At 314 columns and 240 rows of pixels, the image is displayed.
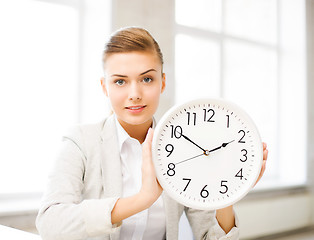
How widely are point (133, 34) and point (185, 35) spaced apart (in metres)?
2.68

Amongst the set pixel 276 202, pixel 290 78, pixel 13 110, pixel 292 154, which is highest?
pixel 290 78

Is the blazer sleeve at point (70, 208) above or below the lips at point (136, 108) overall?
below

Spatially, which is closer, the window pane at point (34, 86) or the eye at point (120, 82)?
the eye at point (120, 82)

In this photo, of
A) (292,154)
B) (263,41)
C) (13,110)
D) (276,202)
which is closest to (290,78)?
(263,41)

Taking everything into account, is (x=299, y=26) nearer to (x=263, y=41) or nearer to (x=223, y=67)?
(x=263, y=41)

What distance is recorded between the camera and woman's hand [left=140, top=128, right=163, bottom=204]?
0.99 metres

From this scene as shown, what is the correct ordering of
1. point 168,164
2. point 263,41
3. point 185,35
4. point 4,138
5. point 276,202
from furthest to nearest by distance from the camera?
point 263,41 → point 276,202 → point 185,35 → point 4,138 → point 168,164

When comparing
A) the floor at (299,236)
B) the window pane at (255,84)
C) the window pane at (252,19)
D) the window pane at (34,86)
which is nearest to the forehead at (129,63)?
the window pane at (34,86)

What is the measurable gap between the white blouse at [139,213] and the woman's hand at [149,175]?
13.2 inches

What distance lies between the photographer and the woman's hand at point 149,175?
3.26ft

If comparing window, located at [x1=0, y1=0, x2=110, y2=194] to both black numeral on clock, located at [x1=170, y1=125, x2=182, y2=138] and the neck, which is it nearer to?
the neck

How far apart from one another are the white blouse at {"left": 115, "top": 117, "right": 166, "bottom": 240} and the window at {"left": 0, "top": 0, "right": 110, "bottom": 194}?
4.30 feet

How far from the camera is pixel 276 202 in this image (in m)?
4.18

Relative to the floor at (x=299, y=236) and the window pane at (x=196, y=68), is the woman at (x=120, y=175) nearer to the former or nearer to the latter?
the window pane at (x=196, y=68)
